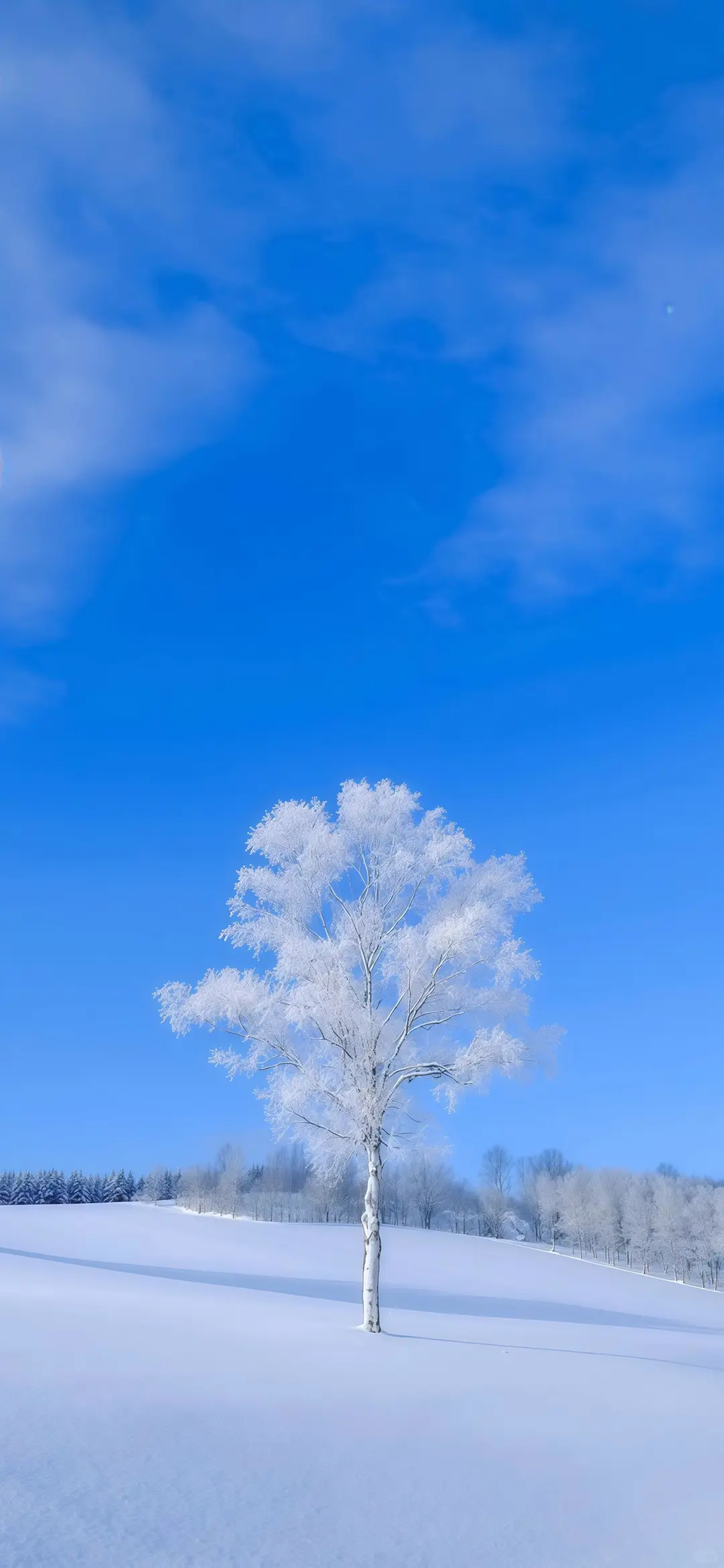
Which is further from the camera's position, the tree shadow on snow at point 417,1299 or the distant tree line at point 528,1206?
the distant tree line at point 528,1206

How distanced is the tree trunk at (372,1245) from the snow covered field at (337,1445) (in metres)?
0.69

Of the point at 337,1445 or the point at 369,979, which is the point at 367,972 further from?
the point at 337,1445

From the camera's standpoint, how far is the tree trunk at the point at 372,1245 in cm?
2053

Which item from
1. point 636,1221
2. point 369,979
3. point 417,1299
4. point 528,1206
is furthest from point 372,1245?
point 528,1206

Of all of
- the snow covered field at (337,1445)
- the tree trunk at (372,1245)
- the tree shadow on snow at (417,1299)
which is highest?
the tree trunk at (372,1245)

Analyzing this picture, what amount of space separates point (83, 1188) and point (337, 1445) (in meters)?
119

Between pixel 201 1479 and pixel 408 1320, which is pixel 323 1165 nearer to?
pixel 408 1320

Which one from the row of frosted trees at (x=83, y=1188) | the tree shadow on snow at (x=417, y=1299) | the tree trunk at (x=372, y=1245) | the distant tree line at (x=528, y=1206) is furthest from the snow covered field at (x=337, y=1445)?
the row of frosted trees at (x=83, y=1188)

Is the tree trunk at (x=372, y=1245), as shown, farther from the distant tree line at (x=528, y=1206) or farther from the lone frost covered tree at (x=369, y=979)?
the distant tree line at (x=528, y=1206)

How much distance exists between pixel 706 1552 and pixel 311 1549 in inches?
143

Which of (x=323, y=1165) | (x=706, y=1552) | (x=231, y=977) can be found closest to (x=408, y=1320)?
(x=323, y=1165)

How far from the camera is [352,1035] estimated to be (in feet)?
72.7

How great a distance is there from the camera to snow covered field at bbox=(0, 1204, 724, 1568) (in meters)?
8.36

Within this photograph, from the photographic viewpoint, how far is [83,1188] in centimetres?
11819
